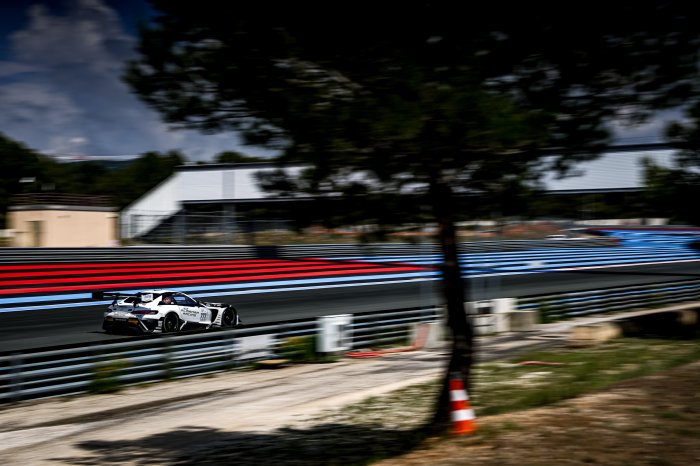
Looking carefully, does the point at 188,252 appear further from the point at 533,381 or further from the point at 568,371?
the point at 533,381

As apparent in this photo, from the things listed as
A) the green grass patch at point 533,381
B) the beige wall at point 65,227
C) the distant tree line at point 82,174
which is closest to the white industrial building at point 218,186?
the beige wall at point 65,227

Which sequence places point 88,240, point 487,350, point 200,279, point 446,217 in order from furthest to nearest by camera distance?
point 88,240, point 200,279, point 487,350, point 446,217

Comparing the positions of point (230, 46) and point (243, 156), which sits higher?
point (230, 46)

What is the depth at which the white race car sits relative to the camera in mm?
18875

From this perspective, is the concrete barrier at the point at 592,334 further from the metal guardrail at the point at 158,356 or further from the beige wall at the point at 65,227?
the beige wall at the point at 65,227

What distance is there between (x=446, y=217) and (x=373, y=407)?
4659mm

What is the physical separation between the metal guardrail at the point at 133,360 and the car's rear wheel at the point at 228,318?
3035 mm

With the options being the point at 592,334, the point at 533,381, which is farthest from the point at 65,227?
the point at 533,381

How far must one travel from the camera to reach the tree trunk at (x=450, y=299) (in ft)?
24.6

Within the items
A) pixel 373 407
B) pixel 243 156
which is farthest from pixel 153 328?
pixel 243 156

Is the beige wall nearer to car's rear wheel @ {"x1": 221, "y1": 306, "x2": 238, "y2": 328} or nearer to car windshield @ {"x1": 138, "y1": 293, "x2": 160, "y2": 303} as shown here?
car's rear wheel @ {"x1": 221, "y1": 306, "x2": 238, "y2": 328}

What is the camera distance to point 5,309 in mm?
22312

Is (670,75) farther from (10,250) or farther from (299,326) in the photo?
(10,250)

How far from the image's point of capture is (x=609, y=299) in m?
27.2
